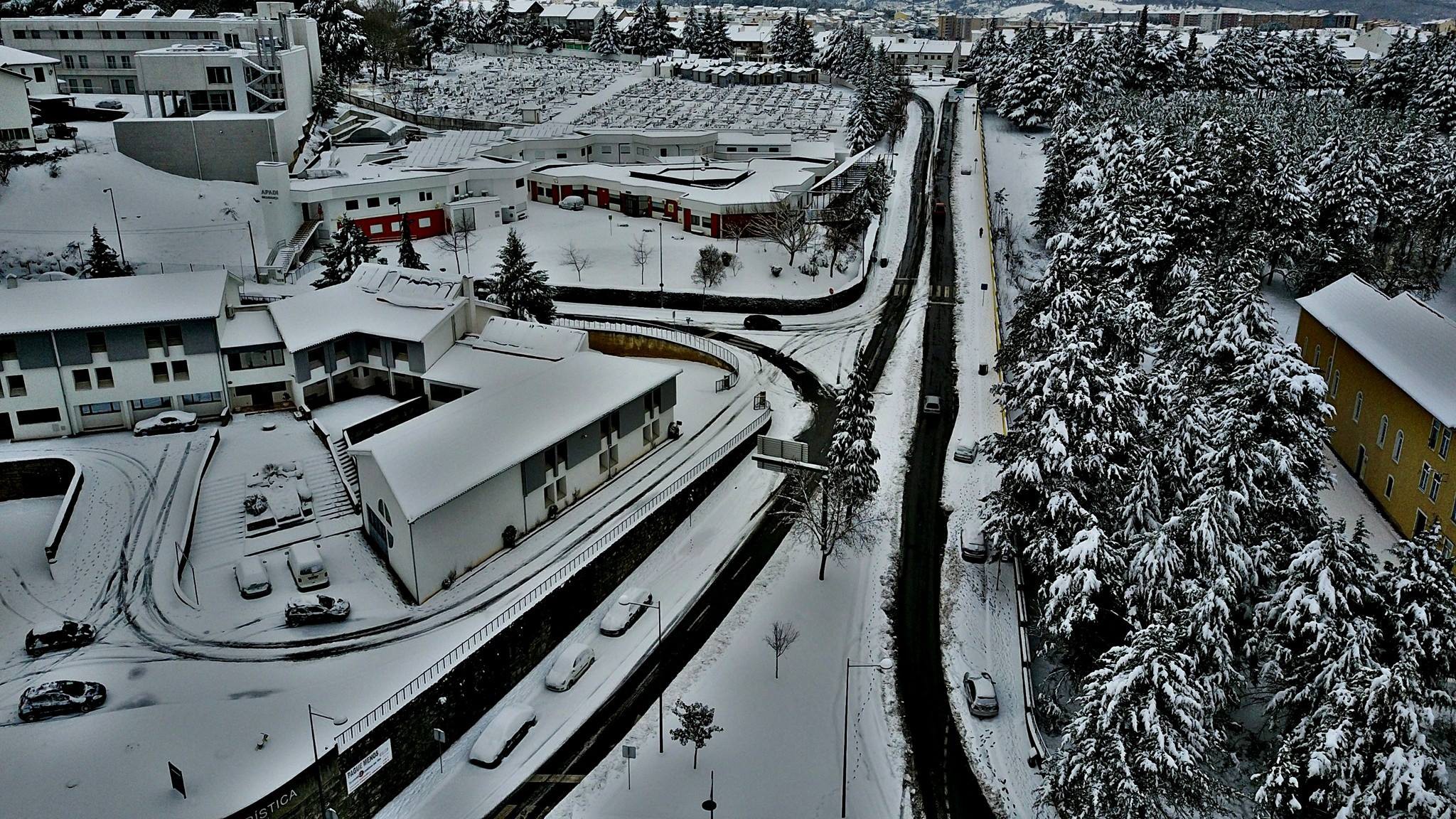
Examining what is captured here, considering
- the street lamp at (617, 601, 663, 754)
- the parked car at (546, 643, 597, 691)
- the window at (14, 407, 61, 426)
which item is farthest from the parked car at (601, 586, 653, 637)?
the window at (14, 407, 61, 426)

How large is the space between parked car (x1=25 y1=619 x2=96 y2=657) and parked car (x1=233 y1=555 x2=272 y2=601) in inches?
178

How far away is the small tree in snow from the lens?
30578 millimetres

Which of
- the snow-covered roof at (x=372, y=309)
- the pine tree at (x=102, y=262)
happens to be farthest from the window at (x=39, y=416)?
the pine tree at (x=102, y=262)

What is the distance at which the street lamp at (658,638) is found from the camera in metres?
32.3

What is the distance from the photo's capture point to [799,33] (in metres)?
156

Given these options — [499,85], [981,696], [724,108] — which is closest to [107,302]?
[981,696]

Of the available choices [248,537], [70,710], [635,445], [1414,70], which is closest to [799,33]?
[1414,70]

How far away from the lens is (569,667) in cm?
3441

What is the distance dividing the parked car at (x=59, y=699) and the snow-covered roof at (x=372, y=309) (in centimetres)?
2082

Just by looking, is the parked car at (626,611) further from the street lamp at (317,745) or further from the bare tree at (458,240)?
the bare tree at (458,240)

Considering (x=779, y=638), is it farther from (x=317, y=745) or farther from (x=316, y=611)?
(x=316, y=611)

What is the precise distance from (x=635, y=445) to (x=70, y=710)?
2352 centimetres

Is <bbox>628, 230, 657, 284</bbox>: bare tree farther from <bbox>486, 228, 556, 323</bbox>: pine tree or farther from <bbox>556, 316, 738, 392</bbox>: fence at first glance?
<bbox>486, 228, 556, 323</bbox>: pine tree

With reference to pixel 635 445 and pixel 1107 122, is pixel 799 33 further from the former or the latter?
pixel 635 445
